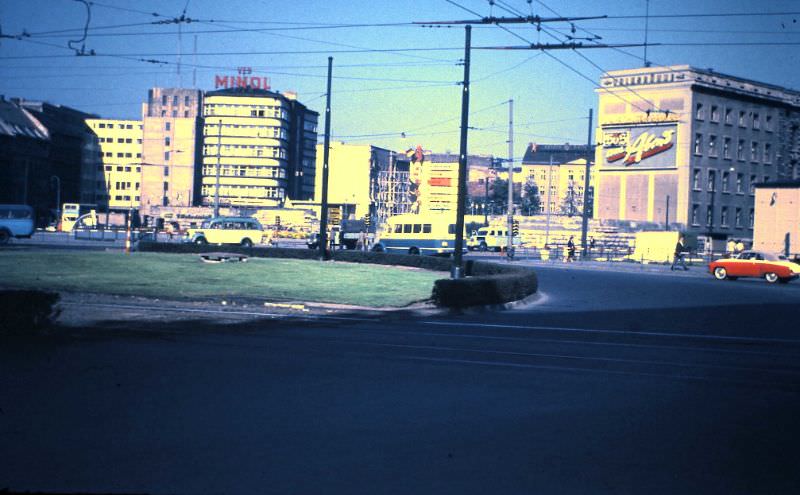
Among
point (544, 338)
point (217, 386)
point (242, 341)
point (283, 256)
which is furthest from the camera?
point (283, 256)

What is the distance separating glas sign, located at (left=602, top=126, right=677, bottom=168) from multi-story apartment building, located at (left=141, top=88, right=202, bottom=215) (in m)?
74.2

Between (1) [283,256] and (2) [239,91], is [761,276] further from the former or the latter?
(2) [239,91]

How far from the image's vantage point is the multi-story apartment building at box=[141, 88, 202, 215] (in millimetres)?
132500

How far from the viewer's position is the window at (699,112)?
80.3 m

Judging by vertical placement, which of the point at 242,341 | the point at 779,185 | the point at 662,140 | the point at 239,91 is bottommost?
the point at 242,341

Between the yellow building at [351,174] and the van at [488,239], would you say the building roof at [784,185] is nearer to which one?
the van at [488,239]

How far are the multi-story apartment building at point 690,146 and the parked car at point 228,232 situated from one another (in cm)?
4431

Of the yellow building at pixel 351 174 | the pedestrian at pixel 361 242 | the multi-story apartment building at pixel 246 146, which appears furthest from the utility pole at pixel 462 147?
the yellow building at pixel 351 174

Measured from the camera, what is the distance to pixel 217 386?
365 inches

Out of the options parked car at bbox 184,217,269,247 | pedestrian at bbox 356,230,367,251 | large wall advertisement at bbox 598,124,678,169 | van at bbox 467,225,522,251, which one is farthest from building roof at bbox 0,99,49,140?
large wall advertisement at bbox 598,124,678,169

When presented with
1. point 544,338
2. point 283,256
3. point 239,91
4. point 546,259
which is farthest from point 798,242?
point 239,91

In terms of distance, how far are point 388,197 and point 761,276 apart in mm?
119016

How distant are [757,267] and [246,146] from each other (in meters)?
105

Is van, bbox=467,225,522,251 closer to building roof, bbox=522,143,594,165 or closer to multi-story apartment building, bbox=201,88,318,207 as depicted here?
multi-story apartment building, bbox=201,88,318,207
